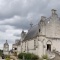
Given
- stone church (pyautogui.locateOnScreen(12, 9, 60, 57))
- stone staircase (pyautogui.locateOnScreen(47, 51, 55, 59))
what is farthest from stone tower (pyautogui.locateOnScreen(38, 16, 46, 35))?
stone staircase (pyautogui.locateOnScreen(47, 51, 55, 59))

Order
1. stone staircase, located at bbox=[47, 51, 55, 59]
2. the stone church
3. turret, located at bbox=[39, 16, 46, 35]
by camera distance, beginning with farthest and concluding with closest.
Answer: turret, located at bbox=[39, 16, 46, 35] → the stone church → stone staircase, located at bbox=[47, 51, 55, 59]

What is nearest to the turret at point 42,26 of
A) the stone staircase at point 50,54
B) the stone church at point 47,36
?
the stone church at point 47,36

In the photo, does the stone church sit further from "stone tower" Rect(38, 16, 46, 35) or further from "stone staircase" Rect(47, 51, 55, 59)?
"stone staircase" Rect(47, 51, 55, 59)

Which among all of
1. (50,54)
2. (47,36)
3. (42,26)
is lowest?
(50,54)

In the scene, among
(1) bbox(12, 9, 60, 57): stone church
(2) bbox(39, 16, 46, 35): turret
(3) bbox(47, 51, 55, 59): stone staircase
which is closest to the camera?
(3) bbox(47, 51, 55, 59): stone staircase

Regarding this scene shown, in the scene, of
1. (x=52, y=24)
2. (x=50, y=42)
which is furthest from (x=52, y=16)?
(x=50, y=42)

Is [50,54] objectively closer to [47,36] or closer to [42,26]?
[47,36]

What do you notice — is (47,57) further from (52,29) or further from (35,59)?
(52,29)

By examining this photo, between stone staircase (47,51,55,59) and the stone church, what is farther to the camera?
the stone church

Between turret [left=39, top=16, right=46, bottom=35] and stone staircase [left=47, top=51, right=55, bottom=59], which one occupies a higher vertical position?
turret [left=39, top=16, right=46, bottom=35]

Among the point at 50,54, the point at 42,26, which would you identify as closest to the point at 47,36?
the point at 42,26

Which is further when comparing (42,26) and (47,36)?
(47,36)

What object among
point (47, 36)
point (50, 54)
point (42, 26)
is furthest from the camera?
point (47, 36)

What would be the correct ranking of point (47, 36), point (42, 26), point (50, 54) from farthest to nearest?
point (47, 36), point (42, 26), point (50, 54)
